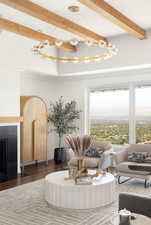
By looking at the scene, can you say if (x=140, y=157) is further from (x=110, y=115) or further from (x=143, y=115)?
(x=110, y=115)

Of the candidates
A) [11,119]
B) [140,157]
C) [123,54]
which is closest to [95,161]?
[140,157]

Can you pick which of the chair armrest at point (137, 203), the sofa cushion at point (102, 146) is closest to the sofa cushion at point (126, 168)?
the sofa cushion at point (102, 146)

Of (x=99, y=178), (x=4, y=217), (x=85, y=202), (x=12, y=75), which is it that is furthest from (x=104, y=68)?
(x=4, y=217)

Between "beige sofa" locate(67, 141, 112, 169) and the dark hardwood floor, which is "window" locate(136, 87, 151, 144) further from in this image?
the dark hardwood floor

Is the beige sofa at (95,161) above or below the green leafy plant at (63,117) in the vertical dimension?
below

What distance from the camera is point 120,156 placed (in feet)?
18.0

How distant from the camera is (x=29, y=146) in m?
6.66

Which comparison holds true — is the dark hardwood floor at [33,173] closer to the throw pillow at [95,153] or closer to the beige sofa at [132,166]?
the throw pillow at [95,153]

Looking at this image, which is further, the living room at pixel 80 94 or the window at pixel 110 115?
the window at pixel 110 115

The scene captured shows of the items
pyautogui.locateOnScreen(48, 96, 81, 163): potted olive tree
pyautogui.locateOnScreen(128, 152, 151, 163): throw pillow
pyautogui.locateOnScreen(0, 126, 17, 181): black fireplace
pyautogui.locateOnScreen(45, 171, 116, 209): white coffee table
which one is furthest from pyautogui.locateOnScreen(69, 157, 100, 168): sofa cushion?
pyautogui.locateOnScreen(48, 96, 81, 163): potted olive tree

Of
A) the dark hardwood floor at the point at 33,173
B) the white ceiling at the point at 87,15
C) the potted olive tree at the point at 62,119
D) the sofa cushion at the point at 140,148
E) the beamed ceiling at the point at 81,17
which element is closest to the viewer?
the beamed ceiling at the point at 81,17

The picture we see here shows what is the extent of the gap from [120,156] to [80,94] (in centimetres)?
290

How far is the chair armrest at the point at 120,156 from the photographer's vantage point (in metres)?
5.39

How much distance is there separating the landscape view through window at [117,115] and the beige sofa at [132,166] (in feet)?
4.28
